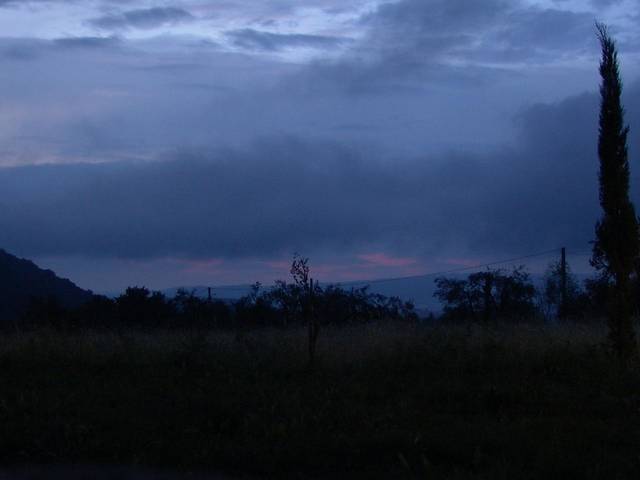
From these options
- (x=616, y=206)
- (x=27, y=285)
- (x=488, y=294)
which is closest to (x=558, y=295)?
(x=488, y=294)

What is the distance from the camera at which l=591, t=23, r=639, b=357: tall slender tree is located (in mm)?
14758

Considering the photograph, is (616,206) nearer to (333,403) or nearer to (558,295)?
(333,403)

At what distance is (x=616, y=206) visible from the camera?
48.8 ft

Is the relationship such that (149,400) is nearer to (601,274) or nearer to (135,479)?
(135,479)

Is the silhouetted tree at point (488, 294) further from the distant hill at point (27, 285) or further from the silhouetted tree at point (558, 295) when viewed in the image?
the distant hill at point (27, 285)

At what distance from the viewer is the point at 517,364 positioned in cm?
1439

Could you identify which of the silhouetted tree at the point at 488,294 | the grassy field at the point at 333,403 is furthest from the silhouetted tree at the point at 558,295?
the grassy field at the point at 333,403

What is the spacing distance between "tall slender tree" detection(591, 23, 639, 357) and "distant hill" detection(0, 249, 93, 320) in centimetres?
3356

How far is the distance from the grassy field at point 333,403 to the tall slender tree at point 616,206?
2.50ft

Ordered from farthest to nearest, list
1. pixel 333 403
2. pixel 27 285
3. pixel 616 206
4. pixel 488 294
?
pixel 27 285, pixel 488 294, pixel 616 206, pixel 333 403

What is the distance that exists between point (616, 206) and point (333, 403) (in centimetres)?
696

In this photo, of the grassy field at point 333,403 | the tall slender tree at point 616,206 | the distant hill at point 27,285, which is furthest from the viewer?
the distant hill at point 27,285

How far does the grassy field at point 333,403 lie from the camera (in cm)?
810

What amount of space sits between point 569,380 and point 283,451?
6298 mm
